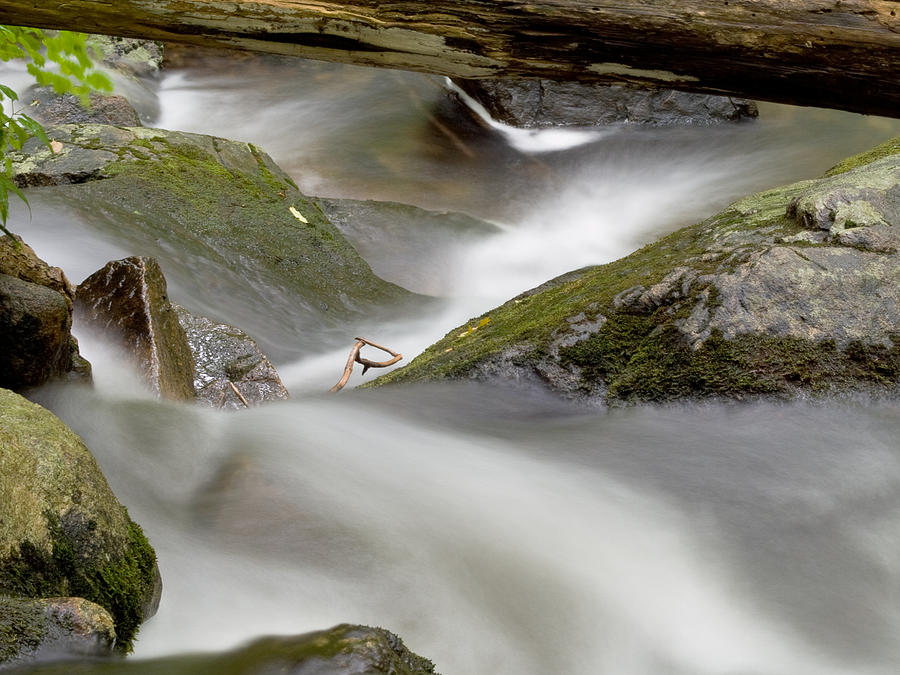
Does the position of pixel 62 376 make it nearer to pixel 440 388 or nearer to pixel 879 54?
pixel 440 388

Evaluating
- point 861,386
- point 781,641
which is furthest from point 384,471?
point 861,386

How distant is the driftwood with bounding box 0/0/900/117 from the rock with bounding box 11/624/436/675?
198cm

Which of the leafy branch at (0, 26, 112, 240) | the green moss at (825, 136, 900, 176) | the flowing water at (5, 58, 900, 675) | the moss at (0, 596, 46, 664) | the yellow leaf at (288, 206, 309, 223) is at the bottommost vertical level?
the yellow leaf at (288, 206, 309, 223)

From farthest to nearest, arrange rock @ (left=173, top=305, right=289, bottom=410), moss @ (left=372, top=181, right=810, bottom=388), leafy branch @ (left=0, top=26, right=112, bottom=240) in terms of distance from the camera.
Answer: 1. rock @ (left=173, top=305, right=289, bottom=410)
2. moss @ (left=372, top=181, right=810, bottom=388)
3. leafy branch @ (left=0, top=26, right=112, bottom=240)

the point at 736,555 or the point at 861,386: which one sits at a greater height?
the point at 861,386

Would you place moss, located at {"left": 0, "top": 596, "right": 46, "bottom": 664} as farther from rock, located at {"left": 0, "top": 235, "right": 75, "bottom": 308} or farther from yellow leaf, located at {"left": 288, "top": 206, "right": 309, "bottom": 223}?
yellow leaf, located at {"left": 288, "top": 206, "right": 309, "bottom": 223}

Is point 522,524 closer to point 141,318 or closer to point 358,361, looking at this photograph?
point 141,318

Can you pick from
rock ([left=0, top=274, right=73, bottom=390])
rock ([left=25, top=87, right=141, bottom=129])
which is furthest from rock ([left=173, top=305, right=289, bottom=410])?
rock ([left=25, top=87, right=141, bottom=129])

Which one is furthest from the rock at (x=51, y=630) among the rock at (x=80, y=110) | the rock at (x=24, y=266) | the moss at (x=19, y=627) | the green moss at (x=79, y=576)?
the rock at (x=80, y=110)

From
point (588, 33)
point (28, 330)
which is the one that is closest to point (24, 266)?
point (28, 330)

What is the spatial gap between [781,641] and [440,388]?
2.13m

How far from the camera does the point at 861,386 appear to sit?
3.92 meters

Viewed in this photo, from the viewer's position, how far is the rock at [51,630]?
2160 mm

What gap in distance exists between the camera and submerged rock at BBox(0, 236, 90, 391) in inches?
153
